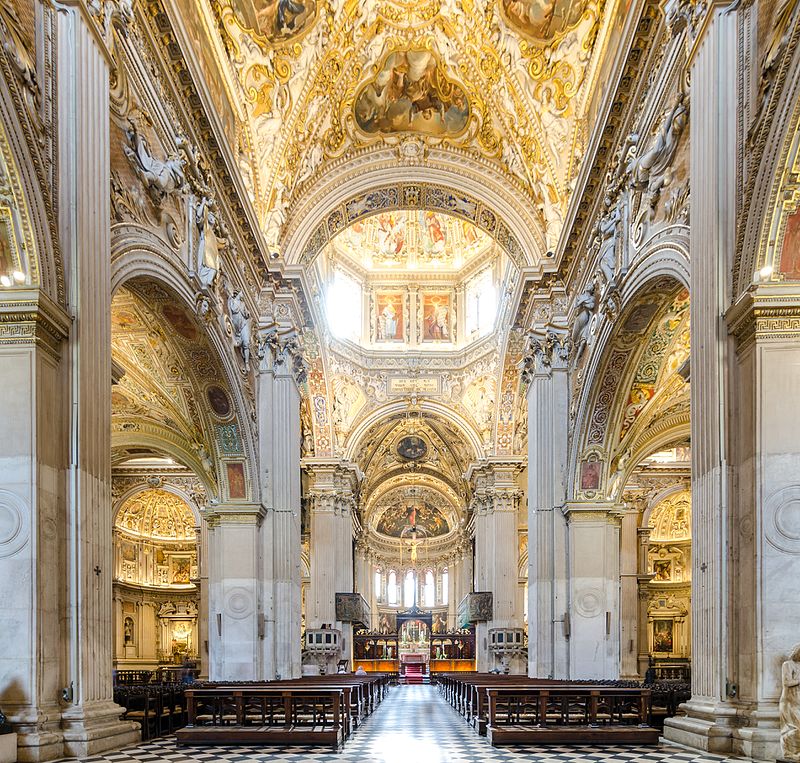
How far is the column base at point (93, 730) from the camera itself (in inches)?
343

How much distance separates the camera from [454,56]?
70.3 feet

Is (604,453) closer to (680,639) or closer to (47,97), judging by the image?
(47,97)

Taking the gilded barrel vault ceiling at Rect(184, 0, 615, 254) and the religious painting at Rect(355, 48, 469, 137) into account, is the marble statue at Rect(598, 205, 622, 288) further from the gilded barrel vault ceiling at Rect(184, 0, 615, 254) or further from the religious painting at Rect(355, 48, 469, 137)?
the religious painting at Rect(355, 48, 469, 137)

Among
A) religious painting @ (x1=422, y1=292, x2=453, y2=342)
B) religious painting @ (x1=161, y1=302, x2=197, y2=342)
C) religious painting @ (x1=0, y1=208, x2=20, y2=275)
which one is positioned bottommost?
religious painting @ (x1=0, y1=208, x2=20, y2=275)

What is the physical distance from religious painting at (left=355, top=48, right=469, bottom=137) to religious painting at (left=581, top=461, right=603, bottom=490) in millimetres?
8659

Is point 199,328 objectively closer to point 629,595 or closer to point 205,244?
point 205,244

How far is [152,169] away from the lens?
1294cm

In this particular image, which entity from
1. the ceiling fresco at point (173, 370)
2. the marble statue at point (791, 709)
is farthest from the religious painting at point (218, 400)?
the marble statue at point (791, 709)

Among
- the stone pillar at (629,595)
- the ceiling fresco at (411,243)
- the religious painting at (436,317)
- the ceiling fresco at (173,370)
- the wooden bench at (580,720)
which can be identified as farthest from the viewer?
the religious painting at (436,317)

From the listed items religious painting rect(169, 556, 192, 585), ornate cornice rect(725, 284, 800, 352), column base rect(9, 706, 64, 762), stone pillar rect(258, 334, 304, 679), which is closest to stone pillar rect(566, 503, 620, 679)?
stone pillar rect(258, 334, 304, 679)

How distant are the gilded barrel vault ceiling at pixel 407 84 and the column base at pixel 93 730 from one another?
1081 cm

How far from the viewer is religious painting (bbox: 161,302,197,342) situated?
15.6 metres

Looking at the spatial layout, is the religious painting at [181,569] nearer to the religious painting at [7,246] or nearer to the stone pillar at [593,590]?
the stone pillar at [593,590]

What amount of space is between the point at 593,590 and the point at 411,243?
2164 cm
